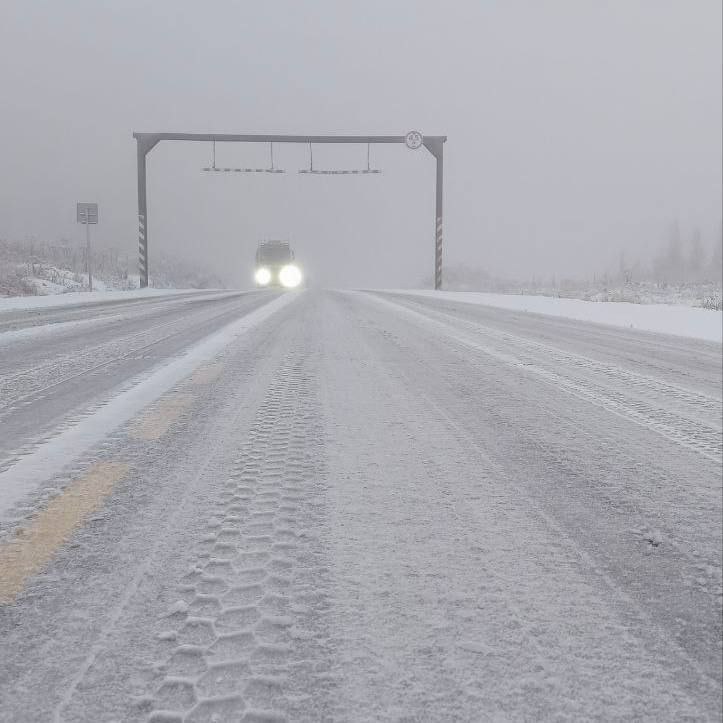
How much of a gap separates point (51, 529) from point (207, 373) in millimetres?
2147

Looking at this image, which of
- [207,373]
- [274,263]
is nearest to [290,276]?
[274,263]

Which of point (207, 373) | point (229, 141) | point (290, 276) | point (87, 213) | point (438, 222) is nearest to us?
point (207, 373)

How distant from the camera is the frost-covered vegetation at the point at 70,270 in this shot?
14211mm

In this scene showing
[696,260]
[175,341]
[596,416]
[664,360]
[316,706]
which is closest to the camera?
[316,706]

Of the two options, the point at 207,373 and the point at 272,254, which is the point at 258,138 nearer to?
the point at 272,254

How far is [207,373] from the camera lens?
332cm

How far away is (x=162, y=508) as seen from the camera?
1352 millimetres

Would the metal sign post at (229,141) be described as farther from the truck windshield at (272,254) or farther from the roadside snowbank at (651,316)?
the roadside snowbank at (651,316)

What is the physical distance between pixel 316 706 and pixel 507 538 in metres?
0.65

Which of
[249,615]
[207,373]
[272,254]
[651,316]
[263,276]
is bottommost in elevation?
[249,615]

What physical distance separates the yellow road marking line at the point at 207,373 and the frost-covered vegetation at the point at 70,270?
35.0 ft

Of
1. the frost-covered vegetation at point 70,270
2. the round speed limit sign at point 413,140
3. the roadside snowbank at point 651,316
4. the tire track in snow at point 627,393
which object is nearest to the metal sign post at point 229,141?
the round speed limit sign at point 413,140

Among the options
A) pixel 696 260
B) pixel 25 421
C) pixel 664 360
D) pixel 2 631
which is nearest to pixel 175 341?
pixel 25 421

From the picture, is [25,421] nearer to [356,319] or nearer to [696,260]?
[356,319]
